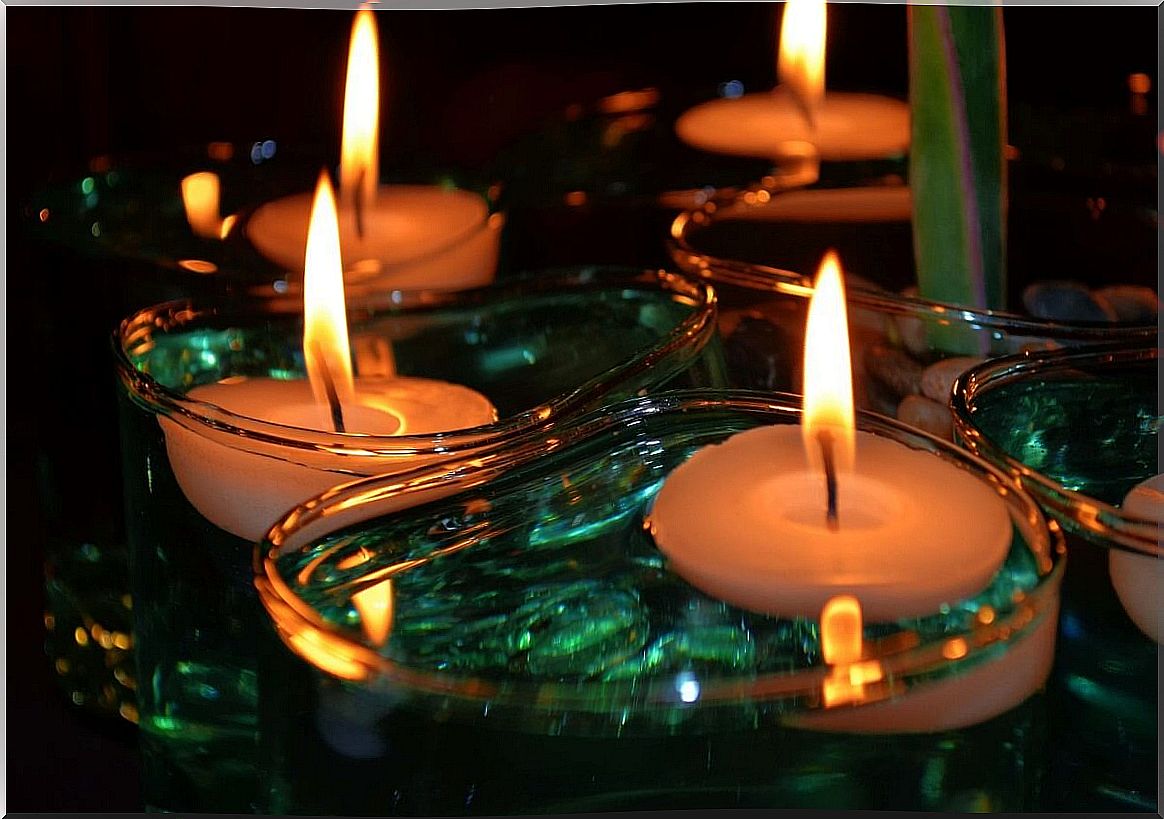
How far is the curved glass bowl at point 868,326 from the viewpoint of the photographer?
0.24 m

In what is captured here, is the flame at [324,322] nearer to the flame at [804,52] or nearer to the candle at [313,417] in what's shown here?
the candle at [313,417]

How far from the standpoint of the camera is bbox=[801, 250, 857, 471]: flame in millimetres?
208

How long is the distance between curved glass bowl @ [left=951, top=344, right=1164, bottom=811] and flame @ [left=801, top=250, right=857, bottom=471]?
20 millimetres

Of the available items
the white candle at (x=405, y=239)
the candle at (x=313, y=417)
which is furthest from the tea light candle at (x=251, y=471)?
the white candle at (x=405, y=239)

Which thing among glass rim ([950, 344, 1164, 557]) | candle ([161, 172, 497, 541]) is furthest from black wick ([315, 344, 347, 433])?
glass rim ([950, 344, 1164, 557])

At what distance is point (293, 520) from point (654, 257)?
0.17m

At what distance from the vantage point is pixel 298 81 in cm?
39

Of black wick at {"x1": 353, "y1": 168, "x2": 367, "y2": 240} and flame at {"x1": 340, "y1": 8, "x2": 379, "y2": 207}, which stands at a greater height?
flame at {"x1": 340, "y1": 8, "x2": 379, "y2": 207}

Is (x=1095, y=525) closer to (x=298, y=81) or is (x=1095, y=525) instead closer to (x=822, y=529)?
(x=822, y=529)

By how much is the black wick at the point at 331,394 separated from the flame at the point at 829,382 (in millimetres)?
78

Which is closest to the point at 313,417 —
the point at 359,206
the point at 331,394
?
the point at 331,394

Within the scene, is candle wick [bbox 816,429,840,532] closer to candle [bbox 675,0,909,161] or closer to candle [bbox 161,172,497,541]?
candle [bbox 161,172,497,541]

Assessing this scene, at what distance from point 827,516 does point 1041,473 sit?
0.04m

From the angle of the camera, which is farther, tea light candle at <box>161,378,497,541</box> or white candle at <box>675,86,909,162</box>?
white candle at <box>675,86,909,162</box>
